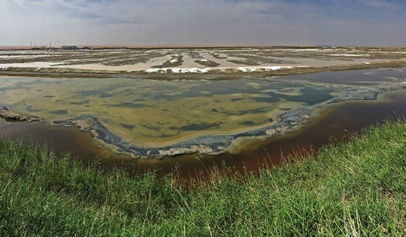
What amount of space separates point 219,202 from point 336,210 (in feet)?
8.06

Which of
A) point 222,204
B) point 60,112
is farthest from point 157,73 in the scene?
point 222,204

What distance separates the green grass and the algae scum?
4287 mm

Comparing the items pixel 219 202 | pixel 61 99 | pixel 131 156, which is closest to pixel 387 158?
pixel 219 202

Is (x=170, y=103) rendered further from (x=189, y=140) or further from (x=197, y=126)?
(x=189, y=140)

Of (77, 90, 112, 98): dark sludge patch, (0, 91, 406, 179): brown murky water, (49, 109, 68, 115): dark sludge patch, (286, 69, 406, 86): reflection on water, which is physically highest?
(286, 69, 406, 86): reflection on water

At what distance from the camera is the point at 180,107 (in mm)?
18141

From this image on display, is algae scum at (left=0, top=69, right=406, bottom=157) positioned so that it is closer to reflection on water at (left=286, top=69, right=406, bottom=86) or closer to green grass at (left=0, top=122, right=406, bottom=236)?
reflection on water at (left=286, top=69, right=406, bottom=86)

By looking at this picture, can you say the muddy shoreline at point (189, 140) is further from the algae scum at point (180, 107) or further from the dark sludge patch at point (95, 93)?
the dark sludge patch at point (95, 93)

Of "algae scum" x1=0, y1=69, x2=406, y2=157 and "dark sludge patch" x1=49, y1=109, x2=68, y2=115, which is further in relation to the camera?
"dark sludge patch" x1=49, y1=109, x2=68, y2=115

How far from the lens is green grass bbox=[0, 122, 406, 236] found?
3381 mm

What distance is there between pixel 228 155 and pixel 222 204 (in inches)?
223

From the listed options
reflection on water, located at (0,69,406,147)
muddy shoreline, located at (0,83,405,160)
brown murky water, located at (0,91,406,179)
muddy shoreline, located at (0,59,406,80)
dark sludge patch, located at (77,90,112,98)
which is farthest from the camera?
muddy shoreline, located at (0,59,406,80)

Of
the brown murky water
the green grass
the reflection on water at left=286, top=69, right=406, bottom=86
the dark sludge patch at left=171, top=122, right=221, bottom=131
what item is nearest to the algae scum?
the dark sludge patch at left=171, top=122, right=221, bottom=131

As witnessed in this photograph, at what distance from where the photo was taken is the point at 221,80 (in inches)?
1194
